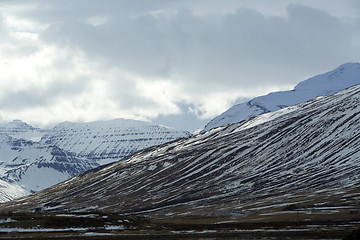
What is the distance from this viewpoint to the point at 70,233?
345 ft

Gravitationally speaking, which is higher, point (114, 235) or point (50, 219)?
point (50, 219)

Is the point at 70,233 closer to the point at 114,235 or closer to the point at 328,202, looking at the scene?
the point at 114,235

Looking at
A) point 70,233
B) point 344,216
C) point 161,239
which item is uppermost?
point 70,233

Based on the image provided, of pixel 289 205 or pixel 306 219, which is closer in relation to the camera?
pixel 306 219

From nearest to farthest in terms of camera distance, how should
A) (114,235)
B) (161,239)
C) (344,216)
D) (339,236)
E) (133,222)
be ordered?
(339,236) < (161,239) < (114,235) < (133,222) < (344,216)

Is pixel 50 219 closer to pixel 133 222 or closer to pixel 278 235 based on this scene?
pixel 133 222

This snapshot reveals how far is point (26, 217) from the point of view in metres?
117

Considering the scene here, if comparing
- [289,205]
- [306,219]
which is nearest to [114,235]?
[306,219]

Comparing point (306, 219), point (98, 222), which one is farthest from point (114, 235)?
point (306, 219)

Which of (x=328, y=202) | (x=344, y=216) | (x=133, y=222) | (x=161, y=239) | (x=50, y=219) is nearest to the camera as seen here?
(x=161, y=239)

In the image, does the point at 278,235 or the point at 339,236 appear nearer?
the point at 339,236

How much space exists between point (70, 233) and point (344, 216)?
247 feet

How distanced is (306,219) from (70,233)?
225ft

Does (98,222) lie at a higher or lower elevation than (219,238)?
higher
